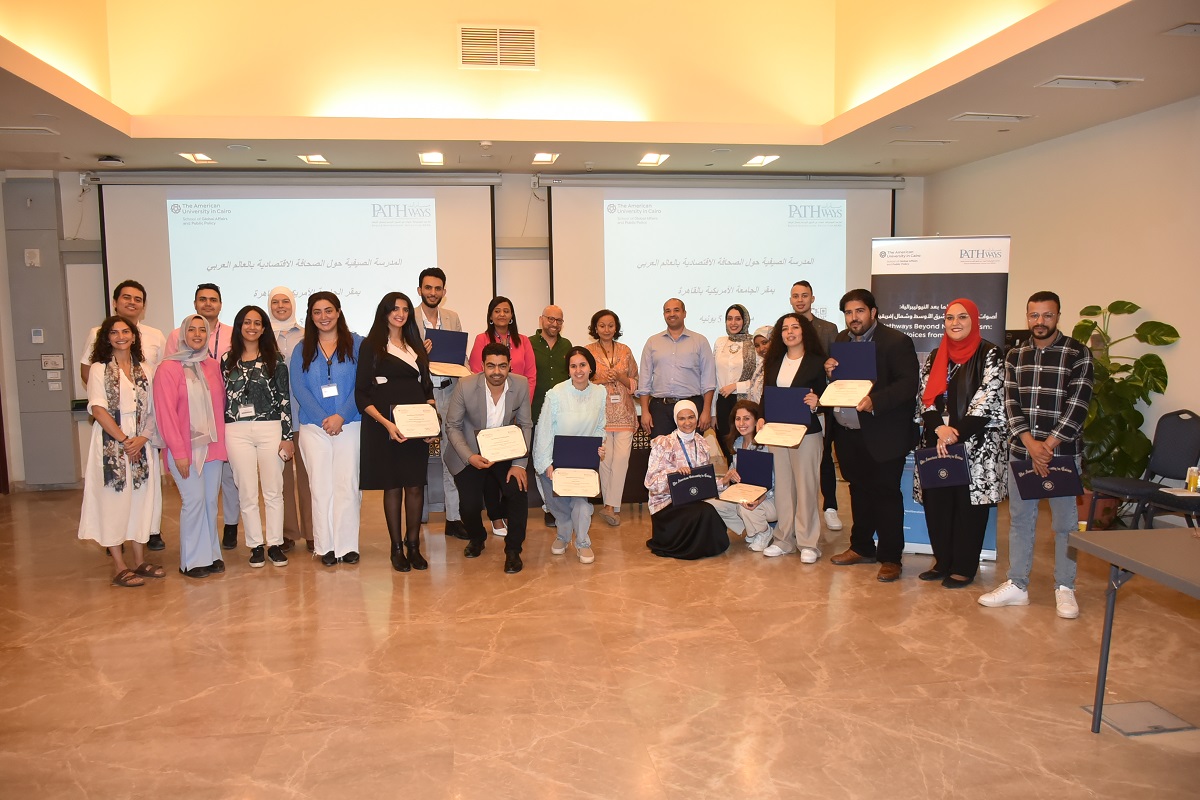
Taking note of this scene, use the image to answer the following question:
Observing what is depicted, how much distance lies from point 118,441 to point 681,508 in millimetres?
3386

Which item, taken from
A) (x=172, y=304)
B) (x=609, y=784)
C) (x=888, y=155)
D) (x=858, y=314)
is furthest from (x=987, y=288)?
(x=172, y=304)

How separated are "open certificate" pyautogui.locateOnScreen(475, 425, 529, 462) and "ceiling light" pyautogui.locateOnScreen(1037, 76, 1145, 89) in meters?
4.15

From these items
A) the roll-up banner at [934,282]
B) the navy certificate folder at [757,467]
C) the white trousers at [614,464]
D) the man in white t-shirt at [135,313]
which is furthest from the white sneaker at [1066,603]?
the man in white t-shirt at [135,313]

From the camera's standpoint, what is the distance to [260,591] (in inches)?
185

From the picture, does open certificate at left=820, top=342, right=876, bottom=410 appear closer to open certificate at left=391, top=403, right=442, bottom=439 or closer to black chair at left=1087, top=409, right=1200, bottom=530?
black chair at left=1087, top=409, right=1200, bottom=530

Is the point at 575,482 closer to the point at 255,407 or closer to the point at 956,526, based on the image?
the point at 255,407

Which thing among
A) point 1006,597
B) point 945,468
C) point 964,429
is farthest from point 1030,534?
point 964,429

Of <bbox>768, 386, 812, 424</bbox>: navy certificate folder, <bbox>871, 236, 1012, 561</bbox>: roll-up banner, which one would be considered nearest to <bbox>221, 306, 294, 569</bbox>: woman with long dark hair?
<bbox>768, 386, 812, 424</bbox>: navy certificate folder

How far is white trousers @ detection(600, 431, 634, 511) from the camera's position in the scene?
5750 mm

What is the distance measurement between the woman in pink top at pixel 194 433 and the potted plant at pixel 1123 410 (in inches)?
234

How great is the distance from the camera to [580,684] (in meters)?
3.46

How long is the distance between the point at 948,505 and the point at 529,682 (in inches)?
102

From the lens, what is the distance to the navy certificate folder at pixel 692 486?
528cm

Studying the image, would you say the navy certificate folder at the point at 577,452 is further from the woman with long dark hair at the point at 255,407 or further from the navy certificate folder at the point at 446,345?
the woman with long dark hair at the point at 255,407
